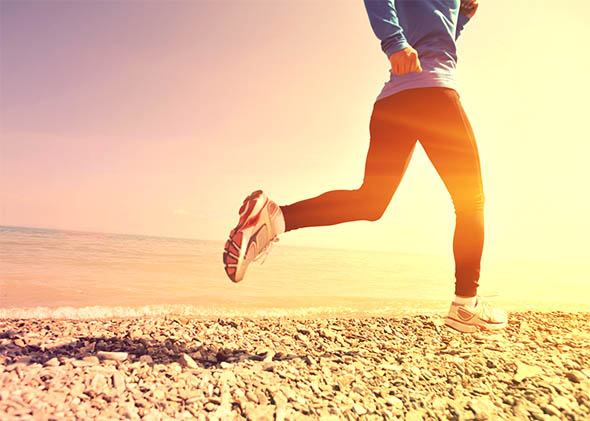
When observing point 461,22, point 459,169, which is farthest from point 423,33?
point 459,169

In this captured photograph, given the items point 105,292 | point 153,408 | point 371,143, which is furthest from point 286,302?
point 153,408

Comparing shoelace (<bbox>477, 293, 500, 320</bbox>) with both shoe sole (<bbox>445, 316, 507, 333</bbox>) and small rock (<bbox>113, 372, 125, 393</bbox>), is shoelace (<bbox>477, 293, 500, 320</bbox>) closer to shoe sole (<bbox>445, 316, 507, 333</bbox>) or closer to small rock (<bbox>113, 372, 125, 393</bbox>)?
shoe sole (<bbox>445, 316, 507, 333</bbox>)

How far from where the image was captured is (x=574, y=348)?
3186 mm

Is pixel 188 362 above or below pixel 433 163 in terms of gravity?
below

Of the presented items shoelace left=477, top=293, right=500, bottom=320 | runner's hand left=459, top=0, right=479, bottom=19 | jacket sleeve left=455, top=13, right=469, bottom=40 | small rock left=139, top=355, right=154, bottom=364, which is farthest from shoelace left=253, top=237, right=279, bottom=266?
runner's hand left=459, top=0, right=479, bottom=19

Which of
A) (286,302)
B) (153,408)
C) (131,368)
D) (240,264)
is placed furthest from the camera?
(286,302)

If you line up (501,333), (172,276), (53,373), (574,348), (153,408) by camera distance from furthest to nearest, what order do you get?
(172,276) → (501,333) → (574,348) → (53,373) → (153,408)

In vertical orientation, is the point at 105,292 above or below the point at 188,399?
below

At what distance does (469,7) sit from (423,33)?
33.0 inches

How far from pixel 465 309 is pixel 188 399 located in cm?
235

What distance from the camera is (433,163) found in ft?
9.70

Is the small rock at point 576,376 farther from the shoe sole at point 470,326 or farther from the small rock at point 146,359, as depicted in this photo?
the small rock at point 146,359

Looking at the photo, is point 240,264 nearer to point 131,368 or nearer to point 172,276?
point 131,368

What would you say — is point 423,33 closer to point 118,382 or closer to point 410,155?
point 410,155
